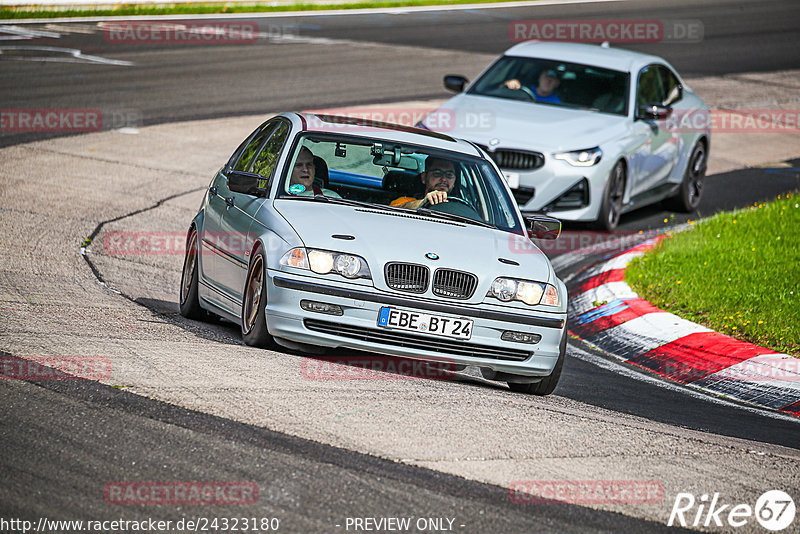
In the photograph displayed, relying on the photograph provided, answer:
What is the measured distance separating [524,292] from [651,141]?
7.21 metres

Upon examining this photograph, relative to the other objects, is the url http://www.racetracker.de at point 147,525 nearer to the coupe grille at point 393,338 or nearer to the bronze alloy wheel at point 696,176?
the coupe grille at point 393,338

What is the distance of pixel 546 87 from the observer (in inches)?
554

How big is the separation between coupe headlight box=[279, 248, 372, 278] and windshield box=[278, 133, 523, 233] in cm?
100

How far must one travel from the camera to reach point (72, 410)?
5.43 meters

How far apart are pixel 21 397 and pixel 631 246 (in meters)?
8.53

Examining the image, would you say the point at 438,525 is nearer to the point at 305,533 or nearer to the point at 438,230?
the point at 305,533

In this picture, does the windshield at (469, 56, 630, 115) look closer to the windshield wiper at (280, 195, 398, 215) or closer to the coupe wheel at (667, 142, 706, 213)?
the coupe wheel at (667, 142, 706, 213)

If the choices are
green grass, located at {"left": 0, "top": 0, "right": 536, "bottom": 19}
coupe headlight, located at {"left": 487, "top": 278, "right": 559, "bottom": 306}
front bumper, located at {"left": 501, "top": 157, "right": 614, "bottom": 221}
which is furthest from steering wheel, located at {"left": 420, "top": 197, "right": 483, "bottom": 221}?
green grass, located at {"left": 0, "top": 0, "right": 536, "bottom": 19}

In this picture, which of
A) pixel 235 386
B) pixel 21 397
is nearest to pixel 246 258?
pixel 235 386

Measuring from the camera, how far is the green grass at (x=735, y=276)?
9.35m

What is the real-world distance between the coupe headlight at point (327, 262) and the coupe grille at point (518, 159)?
18.9ft

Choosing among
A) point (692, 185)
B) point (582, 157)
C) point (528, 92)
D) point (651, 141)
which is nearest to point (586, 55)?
point (528, 92)

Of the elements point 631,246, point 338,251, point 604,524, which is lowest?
point 631,246

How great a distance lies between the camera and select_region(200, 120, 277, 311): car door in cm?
794
